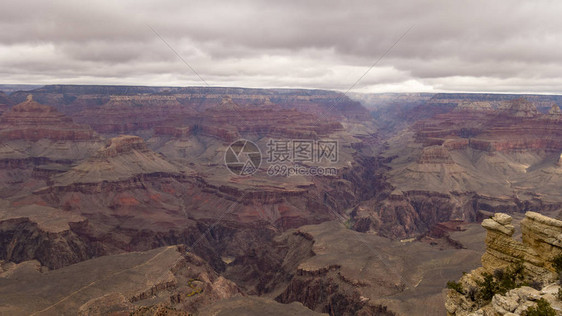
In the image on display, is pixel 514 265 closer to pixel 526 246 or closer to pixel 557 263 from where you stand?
pixel 526 246

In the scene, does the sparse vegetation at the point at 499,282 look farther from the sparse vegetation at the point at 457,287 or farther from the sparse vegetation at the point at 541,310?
the sparse vegetation at the point at 541,310

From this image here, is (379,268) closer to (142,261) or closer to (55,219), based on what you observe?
(142,261)

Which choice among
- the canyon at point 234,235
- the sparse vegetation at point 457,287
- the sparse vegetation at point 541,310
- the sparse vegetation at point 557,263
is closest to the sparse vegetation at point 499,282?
the sparse vegetation at point 457,287

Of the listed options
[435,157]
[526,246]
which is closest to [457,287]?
[526,246]

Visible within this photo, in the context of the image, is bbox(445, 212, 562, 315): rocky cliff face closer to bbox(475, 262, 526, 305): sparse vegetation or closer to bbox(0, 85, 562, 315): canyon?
bbox(475, 262, 526, 305): sparse vegetation

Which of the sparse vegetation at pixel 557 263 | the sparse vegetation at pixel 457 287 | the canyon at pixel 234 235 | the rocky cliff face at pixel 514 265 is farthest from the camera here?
the canyon at pixel 234 235

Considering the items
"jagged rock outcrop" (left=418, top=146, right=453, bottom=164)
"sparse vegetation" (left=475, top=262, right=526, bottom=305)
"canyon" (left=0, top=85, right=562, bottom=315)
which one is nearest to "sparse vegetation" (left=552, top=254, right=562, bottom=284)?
"sparse vegetation" (left=475, top=262, right=526, bottom=305)
